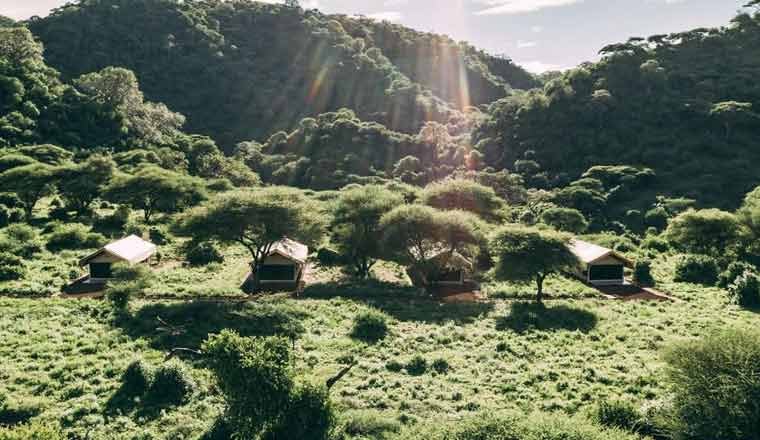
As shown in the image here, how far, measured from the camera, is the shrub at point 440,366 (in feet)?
83.2

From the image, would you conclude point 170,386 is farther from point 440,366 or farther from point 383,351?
point 440,366

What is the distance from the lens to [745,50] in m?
112

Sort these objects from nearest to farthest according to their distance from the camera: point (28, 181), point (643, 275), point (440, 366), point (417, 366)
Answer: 1. point (417, 366)
2. point (440, 366)
3. point (643, 275)
4. point (28, 181)

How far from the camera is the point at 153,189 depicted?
59.3 meters

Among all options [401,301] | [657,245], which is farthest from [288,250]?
[657,245]

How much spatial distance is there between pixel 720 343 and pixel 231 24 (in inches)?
7211

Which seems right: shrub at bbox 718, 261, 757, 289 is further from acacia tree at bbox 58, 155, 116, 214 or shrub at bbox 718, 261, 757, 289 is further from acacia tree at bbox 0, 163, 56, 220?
acacia tree at bbox 0, 163, 56, 220

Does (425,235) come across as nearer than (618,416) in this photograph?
No

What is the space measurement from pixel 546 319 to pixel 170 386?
2482 centimetres

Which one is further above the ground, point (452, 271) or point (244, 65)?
point (244, 65)

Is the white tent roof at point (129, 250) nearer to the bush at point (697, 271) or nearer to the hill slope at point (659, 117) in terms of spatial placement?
the bush at point (697, 271)

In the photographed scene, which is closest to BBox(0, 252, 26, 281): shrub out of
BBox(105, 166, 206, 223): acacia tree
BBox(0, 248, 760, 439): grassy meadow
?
BBox(0, 248, 760, 439): grassy meadow

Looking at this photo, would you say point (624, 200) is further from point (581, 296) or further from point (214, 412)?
point (214, 412)

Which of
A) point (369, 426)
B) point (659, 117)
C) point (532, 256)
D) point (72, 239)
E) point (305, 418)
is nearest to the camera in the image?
point (305, 418)
